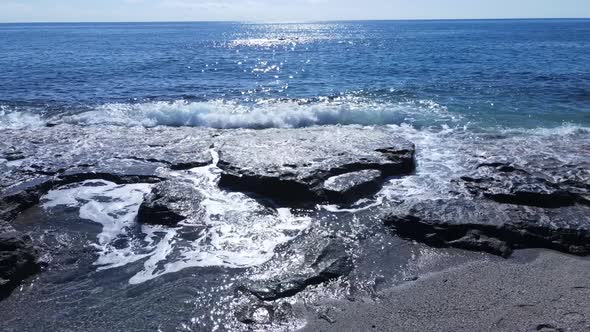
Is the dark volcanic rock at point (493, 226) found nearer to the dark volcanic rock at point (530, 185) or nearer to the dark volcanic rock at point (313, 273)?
the dark volcanic rock at point (530, 185)

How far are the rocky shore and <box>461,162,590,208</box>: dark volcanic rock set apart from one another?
0.03 meters

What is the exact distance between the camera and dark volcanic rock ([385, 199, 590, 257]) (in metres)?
7.19

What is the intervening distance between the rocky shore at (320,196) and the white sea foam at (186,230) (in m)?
0.23

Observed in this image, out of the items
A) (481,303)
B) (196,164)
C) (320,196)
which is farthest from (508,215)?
(196,164)

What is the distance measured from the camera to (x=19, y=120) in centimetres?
1617

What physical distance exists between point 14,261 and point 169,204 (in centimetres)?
277

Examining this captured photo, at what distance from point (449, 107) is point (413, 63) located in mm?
15310

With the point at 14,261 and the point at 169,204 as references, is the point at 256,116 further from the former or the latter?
the point at 14,261

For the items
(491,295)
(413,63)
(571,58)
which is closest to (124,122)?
(491,295)

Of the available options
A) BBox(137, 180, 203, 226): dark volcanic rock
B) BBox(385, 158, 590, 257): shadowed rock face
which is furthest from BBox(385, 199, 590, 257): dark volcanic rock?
BBox(137, 180, 203, 226): dark volcanic rock

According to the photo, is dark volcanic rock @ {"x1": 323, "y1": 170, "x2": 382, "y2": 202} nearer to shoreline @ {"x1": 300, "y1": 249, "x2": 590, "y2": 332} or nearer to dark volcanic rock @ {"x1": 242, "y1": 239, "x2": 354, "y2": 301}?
dark volcanic rock @ {"x1": 242, "y1": 239, "x2": 354, "y2": 301}

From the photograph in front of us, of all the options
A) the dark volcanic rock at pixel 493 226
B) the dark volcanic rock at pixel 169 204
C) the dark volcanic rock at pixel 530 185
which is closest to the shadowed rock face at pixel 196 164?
the dark volcanic rock at pixel 169 204

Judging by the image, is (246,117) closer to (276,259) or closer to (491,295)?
(276,259)

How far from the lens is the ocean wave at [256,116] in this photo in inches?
626
